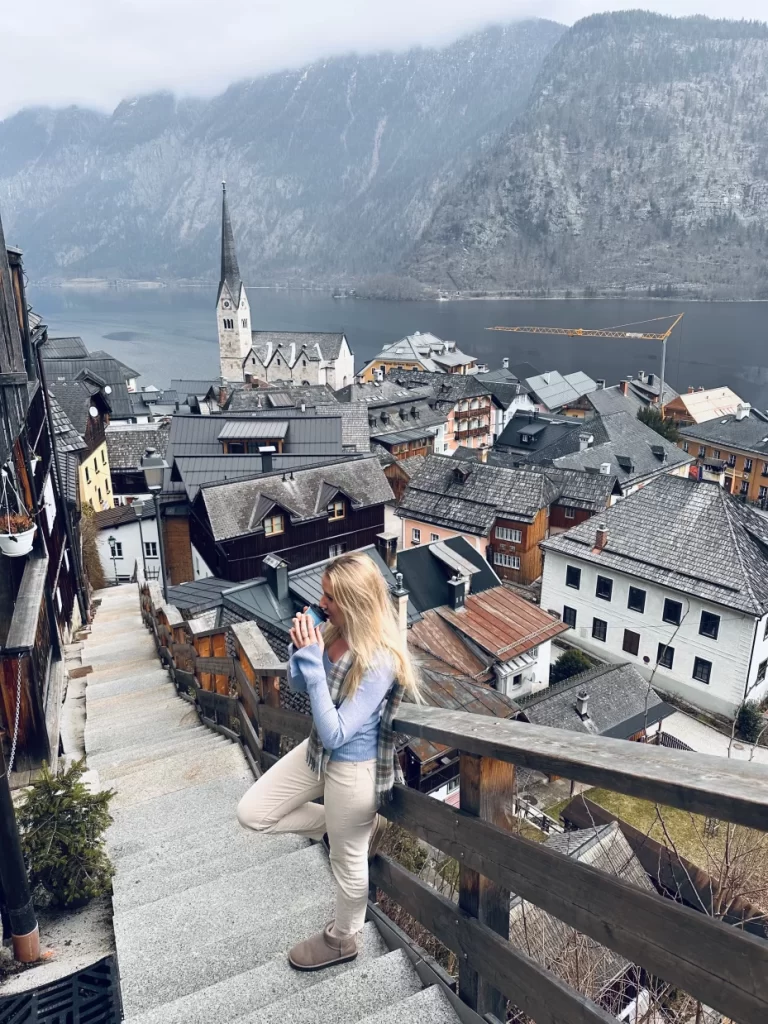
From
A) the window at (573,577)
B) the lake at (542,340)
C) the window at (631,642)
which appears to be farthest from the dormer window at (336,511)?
the lake at (542,340)

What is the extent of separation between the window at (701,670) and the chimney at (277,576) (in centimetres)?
1701

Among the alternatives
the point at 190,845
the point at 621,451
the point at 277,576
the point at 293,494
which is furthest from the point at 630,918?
the point at 621,451

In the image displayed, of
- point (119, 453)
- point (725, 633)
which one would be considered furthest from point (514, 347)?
point (725, 633)

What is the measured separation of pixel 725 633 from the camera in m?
26.9

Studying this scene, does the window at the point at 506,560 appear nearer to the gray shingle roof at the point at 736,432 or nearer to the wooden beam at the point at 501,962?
the gray shingle roof at the point at 736,432

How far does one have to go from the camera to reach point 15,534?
25.3 ft

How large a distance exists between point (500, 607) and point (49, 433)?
1717cm

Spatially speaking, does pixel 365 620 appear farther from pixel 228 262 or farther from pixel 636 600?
pixel 228 262

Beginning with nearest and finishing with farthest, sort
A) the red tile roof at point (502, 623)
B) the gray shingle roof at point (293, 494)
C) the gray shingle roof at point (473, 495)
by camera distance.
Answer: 1. the red tile roof at point (502, 623)
2. the gray shingle roof at point (293, 494)
3. the gray shingle roof at point (473, 495)

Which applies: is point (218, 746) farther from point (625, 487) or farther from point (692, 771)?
point (625, 487)

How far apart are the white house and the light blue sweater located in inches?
1008

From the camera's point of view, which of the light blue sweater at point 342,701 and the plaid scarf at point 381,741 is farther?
the plaid scarf at point 381,741

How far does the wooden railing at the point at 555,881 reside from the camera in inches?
71.9

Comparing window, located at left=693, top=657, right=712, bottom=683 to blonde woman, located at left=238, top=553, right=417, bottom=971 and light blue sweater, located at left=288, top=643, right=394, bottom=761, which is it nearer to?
A: blonde woman, located at left=238, top=553, right=417, bottom=971
